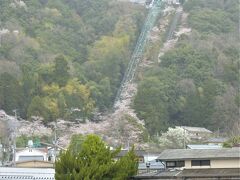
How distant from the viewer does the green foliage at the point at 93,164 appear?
20312 millimetres

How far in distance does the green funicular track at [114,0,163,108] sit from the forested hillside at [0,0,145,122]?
60 cm

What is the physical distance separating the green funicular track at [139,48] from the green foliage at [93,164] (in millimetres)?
36558

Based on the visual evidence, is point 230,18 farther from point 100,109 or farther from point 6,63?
point 6,63

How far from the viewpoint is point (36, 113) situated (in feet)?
161

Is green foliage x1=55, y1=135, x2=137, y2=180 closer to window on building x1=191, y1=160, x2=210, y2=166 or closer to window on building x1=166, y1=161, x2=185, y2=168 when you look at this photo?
window on building x1=166, y1=161, x2=185, y2=168

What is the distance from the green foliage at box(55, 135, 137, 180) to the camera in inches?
800

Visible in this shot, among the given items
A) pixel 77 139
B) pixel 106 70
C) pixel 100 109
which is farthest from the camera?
pixel 106 70

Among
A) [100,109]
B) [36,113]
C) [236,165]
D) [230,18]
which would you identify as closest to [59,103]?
[36,113]

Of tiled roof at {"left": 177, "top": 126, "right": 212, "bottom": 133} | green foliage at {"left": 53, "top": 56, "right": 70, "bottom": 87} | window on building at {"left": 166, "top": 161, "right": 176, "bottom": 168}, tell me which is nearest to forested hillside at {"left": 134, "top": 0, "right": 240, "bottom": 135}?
tiled roof at {"left": 177, "top": 126, "right": 212, "bottom": 133}

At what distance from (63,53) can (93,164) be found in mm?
43409

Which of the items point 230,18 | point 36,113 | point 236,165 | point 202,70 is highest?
point 230,18

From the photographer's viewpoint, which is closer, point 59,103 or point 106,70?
point 59,103

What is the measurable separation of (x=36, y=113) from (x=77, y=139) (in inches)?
366

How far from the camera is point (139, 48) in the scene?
6838 centimetres
